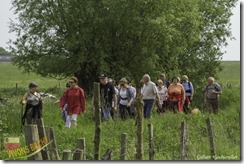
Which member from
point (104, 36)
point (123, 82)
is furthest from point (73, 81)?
point (104, 36)

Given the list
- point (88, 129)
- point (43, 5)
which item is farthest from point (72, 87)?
point (43, 5)

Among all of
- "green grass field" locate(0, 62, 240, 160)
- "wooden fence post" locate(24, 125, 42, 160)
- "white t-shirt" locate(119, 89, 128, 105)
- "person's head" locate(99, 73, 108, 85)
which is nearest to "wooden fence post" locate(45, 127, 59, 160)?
"wooden fence post" locate(24, 125, 42, 160)

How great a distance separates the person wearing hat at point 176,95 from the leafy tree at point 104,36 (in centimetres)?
1559

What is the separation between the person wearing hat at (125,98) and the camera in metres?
15.9

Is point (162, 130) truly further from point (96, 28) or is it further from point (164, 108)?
point (96, 28)

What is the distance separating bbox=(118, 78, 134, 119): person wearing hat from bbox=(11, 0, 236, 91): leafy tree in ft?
51.8

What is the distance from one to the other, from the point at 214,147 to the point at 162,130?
2750mm

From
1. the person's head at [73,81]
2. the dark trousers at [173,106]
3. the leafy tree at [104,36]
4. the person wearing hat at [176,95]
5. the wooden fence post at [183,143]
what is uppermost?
the leafy tree at [104,36]

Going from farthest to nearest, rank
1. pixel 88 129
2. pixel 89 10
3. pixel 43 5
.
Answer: pixel 43 5 → pixel 89 10 → pixel 88 129

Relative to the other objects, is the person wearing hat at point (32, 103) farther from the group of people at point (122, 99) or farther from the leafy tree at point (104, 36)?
the leafy tree at point (104, 36)

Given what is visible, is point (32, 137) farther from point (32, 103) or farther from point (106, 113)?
point (106, 113)

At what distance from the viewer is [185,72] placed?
38.6 meters

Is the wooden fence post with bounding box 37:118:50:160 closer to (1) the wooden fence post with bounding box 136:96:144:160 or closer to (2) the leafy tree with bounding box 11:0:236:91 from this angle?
(1) the wooden fence post with bounding box 136:96:144:160

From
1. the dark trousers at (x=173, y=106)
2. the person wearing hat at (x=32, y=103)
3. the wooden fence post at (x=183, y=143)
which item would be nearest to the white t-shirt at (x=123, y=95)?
the dark trousers at (x=173, y=106)
